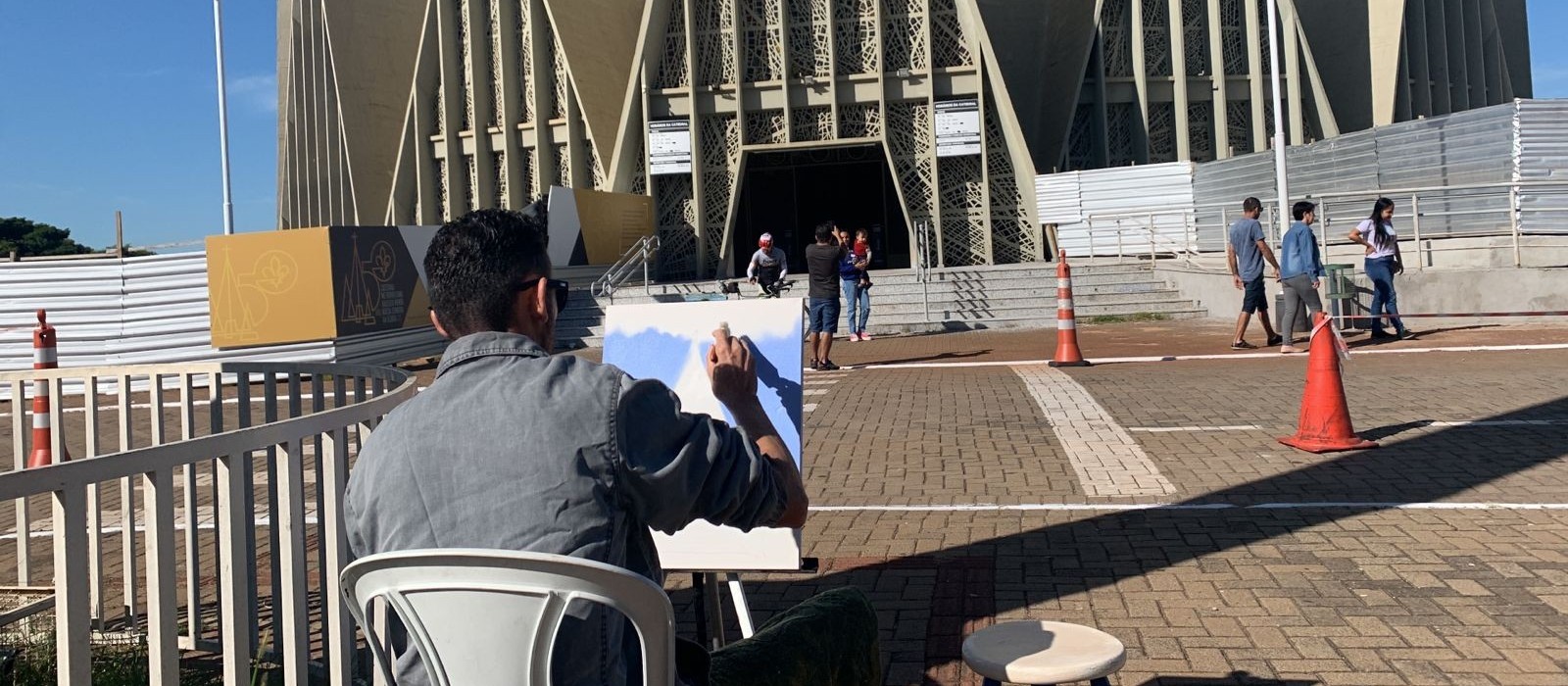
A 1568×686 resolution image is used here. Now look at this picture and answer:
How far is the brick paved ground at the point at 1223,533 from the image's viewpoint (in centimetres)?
452

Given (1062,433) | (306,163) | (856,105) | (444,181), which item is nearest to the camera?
(1062,433)

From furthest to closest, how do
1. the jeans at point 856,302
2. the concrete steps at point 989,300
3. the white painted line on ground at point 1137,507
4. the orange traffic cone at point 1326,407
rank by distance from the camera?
the concrete steps at point 989,300
the jeans at point 856,302
the orange traffic cone at point 1326,407
the white painted line on ground at point 1137,507

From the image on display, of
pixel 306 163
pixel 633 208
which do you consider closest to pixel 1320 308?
pixel 633 208

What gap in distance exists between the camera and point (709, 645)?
4.70 metres

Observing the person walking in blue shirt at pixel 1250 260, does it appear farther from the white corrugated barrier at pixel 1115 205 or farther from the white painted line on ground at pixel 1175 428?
the white corrugated barrier at pixel 1115 205

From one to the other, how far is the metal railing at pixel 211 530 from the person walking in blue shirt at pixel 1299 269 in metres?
11.0

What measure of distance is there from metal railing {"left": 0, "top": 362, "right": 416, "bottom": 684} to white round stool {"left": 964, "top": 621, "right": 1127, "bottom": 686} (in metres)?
1.91

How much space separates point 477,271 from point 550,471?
52cm

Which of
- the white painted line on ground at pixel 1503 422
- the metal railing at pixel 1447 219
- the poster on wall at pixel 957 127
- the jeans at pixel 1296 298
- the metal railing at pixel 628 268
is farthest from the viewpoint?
the poster on wall at pixel 957 127

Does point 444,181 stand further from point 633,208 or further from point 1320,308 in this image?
point 1320,308

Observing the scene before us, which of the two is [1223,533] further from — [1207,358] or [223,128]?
[223,128]

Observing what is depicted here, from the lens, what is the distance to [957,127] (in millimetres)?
26703

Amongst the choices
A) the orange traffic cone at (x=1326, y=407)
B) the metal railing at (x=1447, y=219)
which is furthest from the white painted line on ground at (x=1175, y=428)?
the metal railing at (x=1447, y=219)

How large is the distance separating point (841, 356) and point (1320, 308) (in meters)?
6.19
